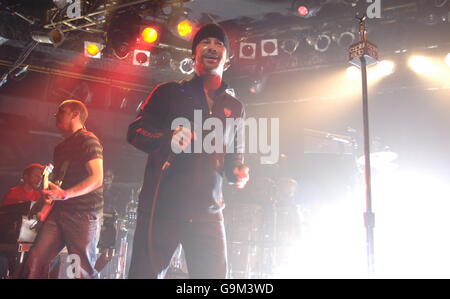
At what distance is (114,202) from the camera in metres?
10.3

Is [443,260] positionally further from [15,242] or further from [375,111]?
[15,242]

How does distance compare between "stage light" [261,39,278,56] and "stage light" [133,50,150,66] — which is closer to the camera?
"stage light" [261,39,278,56]

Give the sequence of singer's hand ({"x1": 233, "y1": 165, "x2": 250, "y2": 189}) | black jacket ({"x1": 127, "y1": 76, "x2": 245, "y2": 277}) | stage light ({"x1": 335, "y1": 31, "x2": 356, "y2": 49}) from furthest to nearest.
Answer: stage light ({"x1": 335, "y1": 31, "x2": 356, "y2": 49}), singer's hand ({"x1": 233, "y1": 165, "x2": 250, "y2": 189}), black jacket ({"x1": 127, "y1": 76, "x2": 245, "y2": 277})

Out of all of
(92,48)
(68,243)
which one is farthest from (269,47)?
(68,243)

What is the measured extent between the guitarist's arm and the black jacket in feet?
3.21

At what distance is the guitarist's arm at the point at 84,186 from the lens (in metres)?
3.51

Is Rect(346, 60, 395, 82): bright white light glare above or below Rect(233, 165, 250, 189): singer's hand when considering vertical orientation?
above

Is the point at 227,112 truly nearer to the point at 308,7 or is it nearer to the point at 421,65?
the point at 308,7

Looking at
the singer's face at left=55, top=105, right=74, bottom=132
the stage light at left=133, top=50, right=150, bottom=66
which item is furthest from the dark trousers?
the stage light at left=133, top=50, right=150, bottom=66

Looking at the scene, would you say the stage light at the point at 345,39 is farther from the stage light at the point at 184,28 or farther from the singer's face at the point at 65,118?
the singer's face at the point at 65,118

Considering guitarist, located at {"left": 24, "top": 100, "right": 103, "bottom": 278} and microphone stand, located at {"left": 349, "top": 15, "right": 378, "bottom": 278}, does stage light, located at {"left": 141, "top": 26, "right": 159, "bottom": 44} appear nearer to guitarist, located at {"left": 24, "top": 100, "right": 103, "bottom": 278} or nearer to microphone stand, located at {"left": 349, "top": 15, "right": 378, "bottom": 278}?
guitarist, located at {"left": 24, "top": 100, "right": 103, "bottom": 278}

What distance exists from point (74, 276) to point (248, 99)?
7.23 m

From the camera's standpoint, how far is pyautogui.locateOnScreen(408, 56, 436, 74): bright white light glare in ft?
24.6

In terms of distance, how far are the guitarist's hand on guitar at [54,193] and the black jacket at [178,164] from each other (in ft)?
3.47
